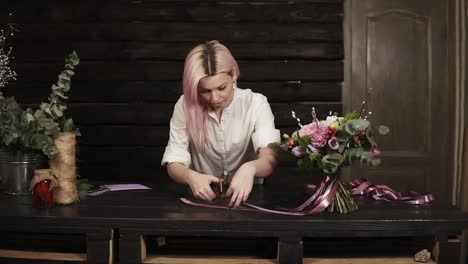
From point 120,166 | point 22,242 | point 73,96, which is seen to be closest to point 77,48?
point 73,96

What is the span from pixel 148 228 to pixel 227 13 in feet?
9.91

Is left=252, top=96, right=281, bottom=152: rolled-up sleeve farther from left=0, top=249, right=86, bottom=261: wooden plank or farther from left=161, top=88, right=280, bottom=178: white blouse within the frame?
left=0, top=249, right=86, bottom=261: wooden plank

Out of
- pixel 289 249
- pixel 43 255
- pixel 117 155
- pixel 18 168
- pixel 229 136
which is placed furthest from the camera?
pixel 117 155

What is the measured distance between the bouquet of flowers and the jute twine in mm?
976

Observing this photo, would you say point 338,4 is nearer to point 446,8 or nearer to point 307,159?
point 446,8

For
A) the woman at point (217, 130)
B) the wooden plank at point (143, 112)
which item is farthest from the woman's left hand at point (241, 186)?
the wooden plank at point (143, 112)

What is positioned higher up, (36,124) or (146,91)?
(146,91)

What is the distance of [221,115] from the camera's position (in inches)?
109

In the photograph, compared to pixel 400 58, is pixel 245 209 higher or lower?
lower

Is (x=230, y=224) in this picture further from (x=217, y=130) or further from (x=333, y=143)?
(x=217, y=130)

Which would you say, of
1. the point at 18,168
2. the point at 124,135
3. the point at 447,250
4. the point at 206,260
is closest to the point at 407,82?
the point at 124,135

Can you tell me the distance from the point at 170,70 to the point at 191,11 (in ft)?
1.84

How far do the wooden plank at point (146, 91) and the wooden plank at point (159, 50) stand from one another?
0.75 feet

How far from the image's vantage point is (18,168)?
243 centimetres
